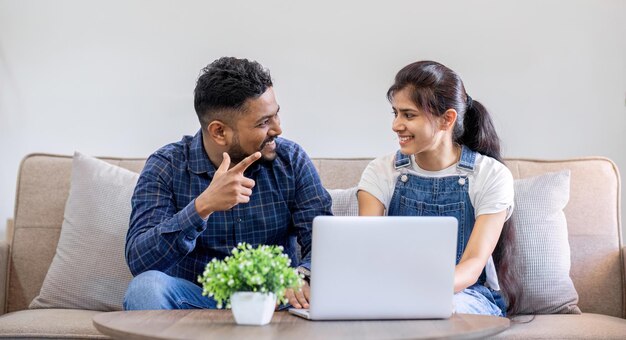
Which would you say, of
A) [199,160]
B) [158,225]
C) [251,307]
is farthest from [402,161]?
[251,307]

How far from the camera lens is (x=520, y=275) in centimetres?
238

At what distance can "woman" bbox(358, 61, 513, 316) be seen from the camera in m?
2.21

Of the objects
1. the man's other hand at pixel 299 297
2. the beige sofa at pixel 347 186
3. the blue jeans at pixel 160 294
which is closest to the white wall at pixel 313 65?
the beige sofa at pixel 347 186

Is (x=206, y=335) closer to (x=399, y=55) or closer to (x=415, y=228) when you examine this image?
(x=415, y=228)

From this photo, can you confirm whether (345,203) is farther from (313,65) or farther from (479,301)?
(313,65)

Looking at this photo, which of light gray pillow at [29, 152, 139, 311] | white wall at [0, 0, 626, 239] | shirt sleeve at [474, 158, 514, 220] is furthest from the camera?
white wall at [0, 0, 626, 239]

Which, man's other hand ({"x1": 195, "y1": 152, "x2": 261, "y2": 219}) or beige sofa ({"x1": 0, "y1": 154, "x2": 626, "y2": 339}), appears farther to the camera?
beige sofa ({"x1": 0, "y1": 154, "x2": 626, "y2": 339})

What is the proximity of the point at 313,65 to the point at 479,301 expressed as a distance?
1.30 meters

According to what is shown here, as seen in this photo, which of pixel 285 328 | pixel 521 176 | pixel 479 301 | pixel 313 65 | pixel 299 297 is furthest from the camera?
pixel 313 65

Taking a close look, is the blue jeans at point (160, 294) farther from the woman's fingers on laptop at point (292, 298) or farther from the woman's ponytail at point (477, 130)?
the woman's ponytail at point (477, 130)

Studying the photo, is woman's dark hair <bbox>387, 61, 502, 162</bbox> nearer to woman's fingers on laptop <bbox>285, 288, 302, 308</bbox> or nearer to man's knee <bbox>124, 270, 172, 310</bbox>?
woman's fingers on laptop <bbox>285, 288, 302, 308</bbox>

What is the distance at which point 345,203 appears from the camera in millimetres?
2514

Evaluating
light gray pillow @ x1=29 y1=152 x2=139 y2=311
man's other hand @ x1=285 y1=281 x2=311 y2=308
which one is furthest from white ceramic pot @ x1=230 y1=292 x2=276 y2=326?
light gray pillow @ x1=29 y1=152 x2=139 y2=311

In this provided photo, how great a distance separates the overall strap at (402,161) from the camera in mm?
2333
